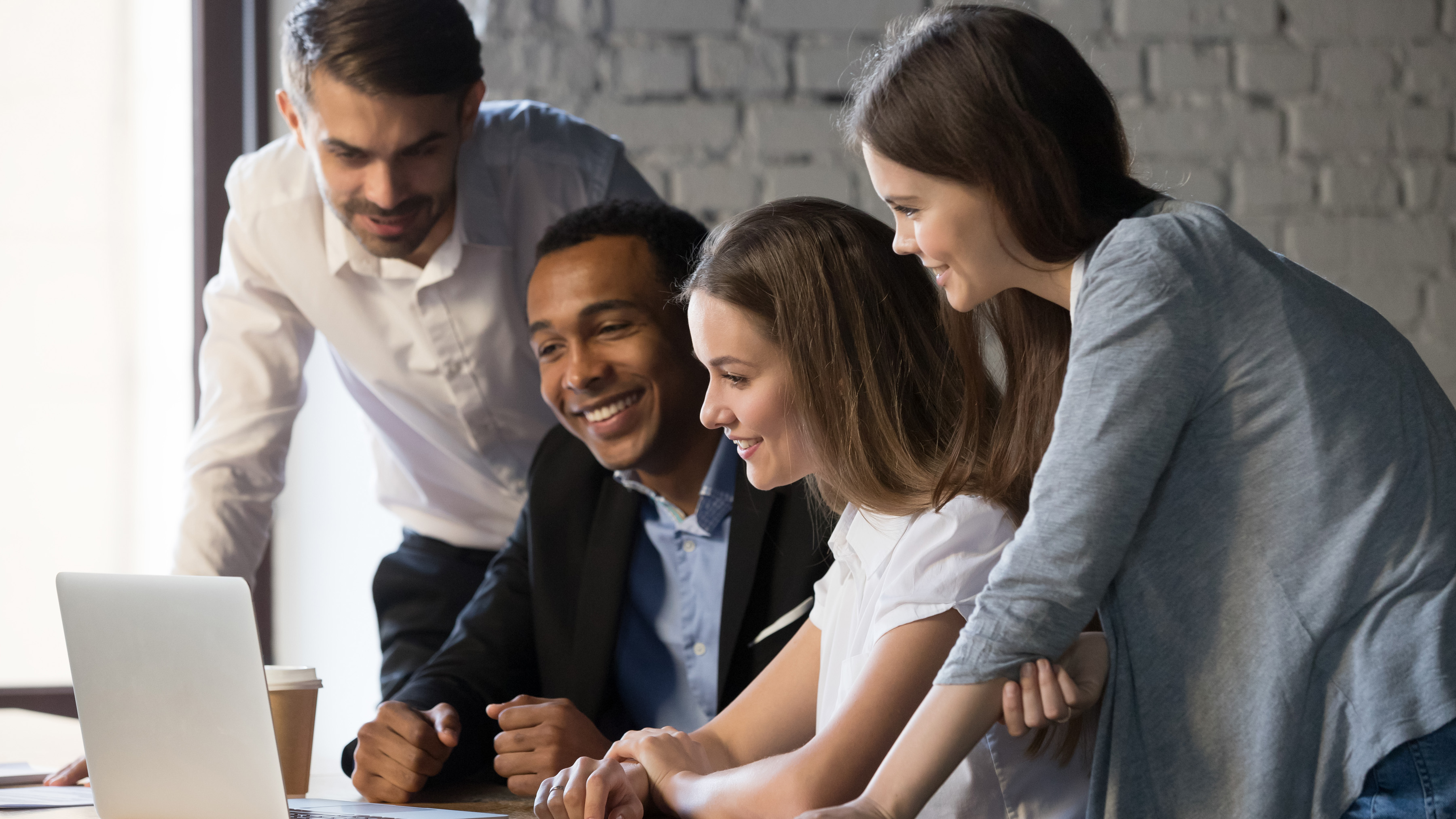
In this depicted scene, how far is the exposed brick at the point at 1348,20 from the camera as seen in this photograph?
213 cm

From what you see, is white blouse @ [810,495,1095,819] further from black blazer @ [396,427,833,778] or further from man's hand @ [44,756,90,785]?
man's hand @ [44,756,90,785]

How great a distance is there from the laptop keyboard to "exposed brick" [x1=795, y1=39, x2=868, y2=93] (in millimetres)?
1520

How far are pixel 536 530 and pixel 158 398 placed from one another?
1186 mm

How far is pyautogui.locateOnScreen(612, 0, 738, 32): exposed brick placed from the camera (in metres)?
2.12

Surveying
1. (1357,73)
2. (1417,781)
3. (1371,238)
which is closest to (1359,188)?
(1371,238)

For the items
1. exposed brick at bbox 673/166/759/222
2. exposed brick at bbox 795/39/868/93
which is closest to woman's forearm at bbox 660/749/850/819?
exposed brick at bbox 673/166/759/222

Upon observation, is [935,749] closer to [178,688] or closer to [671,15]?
[178,688]

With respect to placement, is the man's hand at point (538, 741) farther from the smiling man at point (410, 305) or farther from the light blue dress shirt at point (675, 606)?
the smiling man at point (410, 305)

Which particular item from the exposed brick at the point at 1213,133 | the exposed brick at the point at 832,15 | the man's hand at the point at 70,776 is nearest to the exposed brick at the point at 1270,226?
the exposed brick at the point at 1213,133

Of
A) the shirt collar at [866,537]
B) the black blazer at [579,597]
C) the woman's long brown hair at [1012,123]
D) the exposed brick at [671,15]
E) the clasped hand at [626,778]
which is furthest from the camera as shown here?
the exposed brick at [671,15]

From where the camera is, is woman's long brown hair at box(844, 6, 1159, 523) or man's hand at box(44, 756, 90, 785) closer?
woman's long brown hair at box(844, 6, 1159, 523)

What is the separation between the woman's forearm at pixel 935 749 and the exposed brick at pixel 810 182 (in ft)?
4.86

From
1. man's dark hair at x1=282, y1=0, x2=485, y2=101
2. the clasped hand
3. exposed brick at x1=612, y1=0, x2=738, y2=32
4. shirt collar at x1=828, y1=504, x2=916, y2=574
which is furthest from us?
exposed brick at x1=612, y1=0, x2=738, y2=32

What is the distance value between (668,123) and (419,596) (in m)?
0.88
